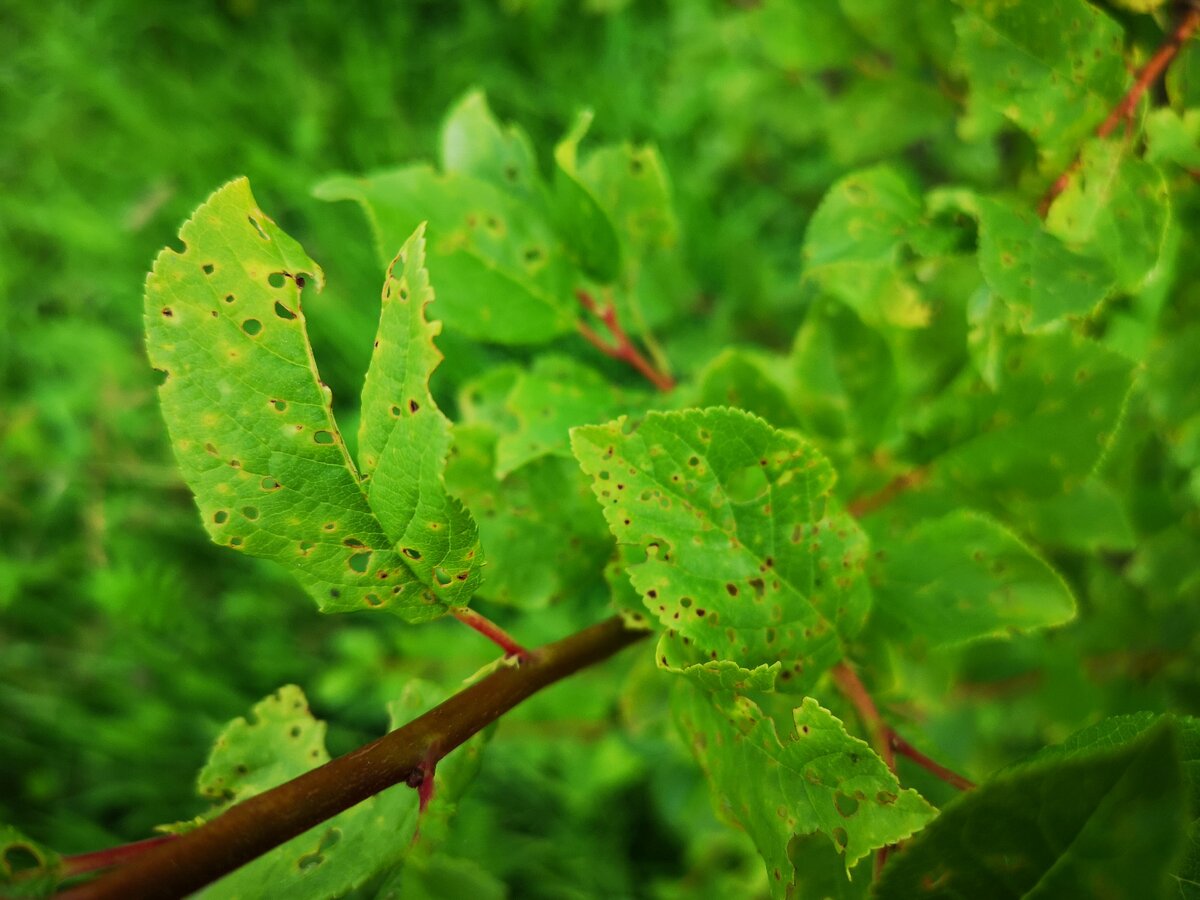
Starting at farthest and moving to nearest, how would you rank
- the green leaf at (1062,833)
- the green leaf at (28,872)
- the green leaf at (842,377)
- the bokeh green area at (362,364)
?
the bokeh green area at (362,364)
the green leaf at (842,377)
the green leaf at (28,872)
the green leaf at (1062,833)

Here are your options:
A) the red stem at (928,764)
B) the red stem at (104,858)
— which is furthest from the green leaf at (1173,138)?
the red stem at (104,858)

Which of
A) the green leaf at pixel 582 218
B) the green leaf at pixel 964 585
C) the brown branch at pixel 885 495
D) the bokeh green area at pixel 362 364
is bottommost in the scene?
the bokeh green area at pixel 362 364

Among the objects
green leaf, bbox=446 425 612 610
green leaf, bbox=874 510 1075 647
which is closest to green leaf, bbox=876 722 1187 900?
green leaf, bbox=874 510 1075 647

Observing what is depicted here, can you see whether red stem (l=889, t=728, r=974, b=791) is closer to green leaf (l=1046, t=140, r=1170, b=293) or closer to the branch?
the branch

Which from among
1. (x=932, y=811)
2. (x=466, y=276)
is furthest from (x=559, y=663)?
(x=466, y=276)

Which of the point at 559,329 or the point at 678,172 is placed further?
the point at 678,172

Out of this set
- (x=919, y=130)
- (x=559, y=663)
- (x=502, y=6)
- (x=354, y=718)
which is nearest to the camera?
(x=559, y=663)

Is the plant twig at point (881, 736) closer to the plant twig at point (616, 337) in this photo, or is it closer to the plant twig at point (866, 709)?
the plant twig at point (866, 709)

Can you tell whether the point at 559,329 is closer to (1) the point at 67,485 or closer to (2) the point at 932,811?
(2) the point at 932,811
